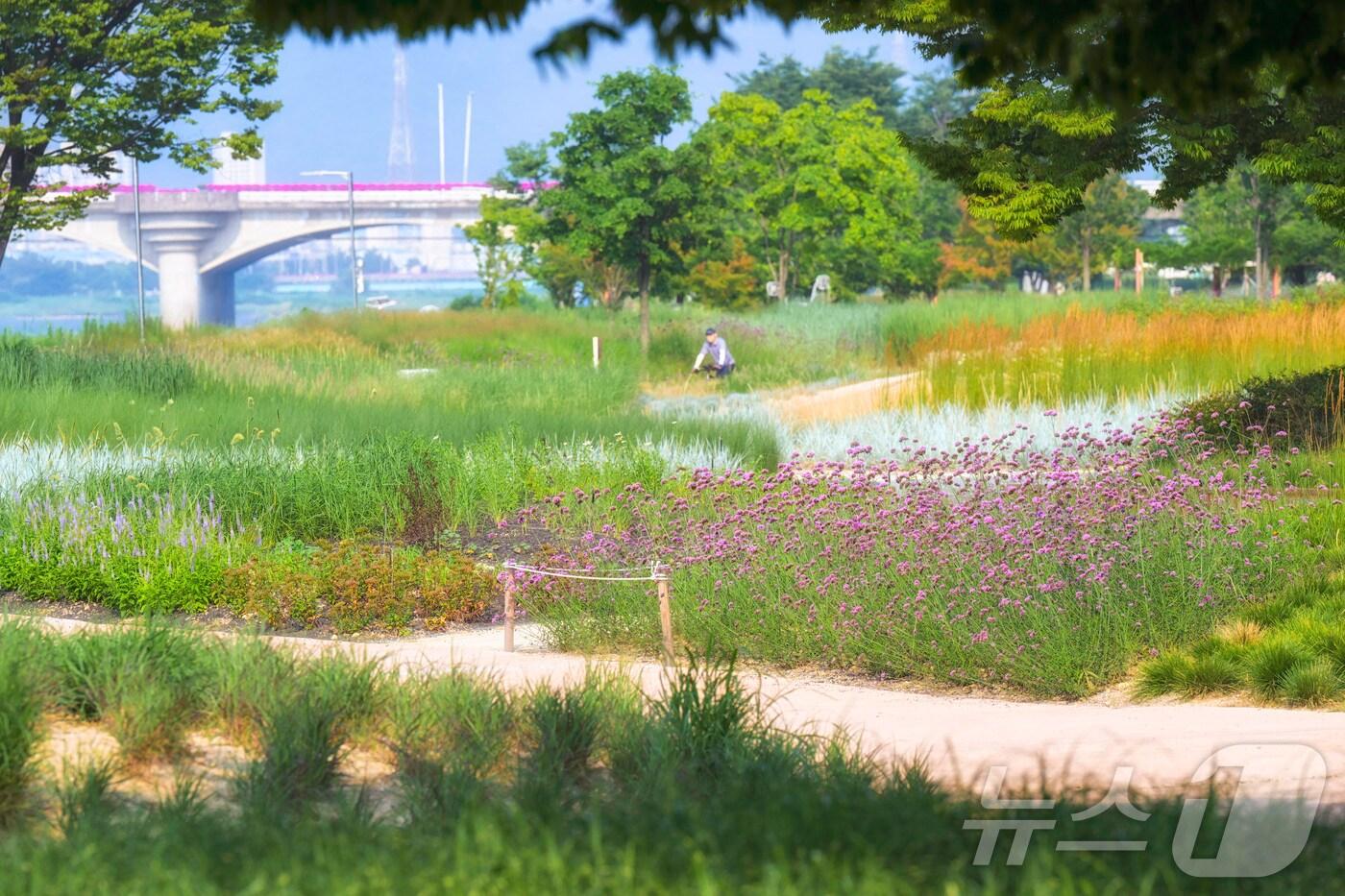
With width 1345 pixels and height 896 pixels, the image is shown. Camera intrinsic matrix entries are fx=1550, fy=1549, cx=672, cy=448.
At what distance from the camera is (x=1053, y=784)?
14.8 ft

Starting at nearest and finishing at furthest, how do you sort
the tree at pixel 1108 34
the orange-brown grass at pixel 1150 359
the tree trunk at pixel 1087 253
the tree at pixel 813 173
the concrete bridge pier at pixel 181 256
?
→ 1. the tree at pixel 1108 34
2. the orange-brown grass at pixel 1150 359
3. the tree at pixel 813 173
4. the tree trunk at pixel 1087 253
5. the concrete bridge pier at pixel 181 256

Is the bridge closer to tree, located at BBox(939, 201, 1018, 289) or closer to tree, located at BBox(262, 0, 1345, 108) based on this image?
tree, located at BBox(939, 201, 1018, 289)

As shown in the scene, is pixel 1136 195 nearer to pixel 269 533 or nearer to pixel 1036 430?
pixel 1036 430

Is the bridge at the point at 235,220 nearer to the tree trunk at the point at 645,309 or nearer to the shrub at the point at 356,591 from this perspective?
the tree trunk at the point at 645,309

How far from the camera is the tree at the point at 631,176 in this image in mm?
30812

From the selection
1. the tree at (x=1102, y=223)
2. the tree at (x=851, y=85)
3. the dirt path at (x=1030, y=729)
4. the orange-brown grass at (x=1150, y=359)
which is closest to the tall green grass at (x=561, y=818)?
the dirt path at (x=1030, y=729)

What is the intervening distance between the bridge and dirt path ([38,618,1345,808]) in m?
70.1

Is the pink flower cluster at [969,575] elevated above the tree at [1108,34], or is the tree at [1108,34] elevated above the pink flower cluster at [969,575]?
the tree at [1108,34]

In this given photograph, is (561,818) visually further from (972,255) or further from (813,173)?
(972,255)

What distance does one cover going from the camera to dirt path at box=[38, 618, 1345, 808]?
4793 mm

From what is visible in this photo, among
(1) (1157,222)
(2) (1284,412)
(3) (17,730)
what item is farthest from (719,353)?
(1) (1157,222)

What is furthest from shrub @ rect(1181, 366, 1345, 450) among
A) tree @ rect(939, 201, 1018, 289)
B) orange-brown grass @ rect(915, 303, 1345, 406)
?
tree @ rect(939, 201, 1018, 289)

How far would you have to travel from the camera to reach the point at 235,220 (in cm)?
7581

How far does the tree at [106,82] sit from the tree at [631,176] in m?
6.64
